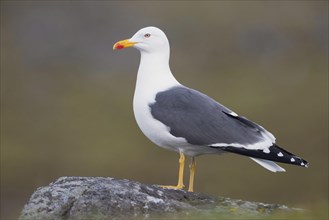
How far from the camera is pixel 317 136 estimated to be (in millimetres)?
37781

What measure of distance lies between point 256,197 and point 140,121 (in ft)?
57.4

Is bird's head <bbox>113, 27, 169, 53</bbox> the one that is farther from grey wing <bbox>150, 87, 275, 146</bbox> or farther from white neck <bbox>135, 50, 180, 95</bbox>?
grey wing <bbox>150, 87, 275, 146</bbox>

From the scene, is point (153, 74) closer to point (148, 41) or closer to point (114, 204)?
point (148, 41)

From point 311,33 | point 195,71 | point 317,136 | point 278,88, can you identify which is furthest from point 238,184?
point 311,33

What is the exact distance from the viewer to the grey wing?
14180 millimetres

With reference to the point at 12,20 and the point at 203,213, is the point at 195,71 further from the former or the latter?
the point at 203,213

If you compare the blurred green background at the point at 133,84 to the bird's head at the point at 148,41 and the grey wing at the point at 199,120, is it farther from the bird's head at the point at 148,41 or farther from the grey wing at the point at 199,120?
the grey wing at the point at 199,120

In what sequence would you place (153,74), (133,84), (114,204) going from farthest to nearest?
(133,84) → (153,74) → (114,204)

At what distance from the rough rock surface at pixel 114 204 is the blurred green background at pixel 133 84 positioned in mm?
13582

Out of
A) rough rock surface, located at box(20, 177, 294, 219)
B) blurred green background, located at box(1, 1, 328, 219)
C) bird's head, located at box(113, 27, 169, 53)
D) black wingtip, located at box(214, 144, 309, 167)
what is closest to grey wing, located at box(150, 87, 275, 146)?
black wingtip, located at box(214, 144, 309, 167)

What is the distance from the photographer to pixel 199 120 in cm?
1448

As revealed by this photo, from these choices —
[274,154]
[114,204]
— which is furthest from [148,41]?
[114,204]

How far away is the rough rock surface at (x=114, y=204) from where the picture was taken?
39.5ft

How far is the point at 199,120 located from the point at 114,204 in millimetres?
2929
